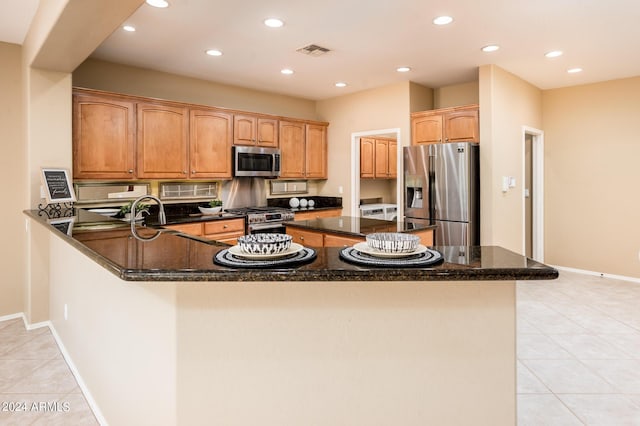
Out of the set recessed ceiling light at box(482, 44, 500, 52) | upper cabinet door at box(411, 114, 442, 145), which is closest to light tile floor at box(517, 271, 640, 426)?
upper cabinet door at box(411, 114, 442, 145)

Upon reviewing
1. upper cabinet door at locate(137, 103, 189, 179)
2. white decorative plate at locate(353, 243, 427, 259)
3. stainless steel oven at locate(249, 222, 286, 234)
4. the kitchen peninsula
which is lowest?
the kitchen peninsula

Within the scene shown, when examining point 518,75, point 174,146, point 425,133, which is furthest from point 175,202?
point 518,75

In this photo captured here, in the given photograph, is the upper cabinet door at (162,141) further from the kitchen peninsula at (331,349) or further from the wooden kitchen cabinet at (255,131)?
the kitchen peninsula at (331,349)

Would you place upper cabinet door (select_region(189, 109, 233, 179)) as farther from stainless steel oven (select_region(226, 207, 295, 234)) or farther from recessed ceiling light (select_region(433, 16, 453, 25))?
recessed ceiling light (select_region(433, 16, 453, 25))

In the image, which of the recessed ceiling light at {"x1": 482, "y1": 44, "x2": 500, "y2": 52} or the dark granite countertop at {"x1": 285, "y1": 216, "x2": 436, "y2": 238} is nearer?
the dark granite countertop at {"x1": 285, "y1": 216, "x2": 436, "y2": 238}

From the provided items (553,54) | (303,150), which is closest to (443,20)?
(553,54)

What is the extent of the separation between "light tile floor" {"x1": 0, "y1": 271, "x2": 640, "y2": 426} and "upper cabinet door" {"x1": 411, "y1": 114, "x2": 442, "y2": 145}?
220cm

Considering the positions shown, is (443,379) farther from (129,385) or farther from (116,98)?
(116,98)

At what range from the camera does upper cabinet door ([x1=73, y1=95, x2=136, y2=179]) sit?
384 centimetres

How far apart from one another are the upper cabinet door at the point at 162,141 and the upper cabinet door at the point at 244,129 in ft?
2.17

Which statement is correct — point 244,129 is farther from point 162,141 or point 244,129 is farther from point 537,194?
point 537,194

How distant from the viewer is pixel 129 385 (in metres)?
1.82

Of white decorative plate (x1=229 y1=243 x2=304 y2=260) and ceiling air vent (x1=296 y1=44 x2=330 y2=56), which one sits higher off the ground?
ceiling air vent (x1=296 y1=44 x2=330 y2=56)

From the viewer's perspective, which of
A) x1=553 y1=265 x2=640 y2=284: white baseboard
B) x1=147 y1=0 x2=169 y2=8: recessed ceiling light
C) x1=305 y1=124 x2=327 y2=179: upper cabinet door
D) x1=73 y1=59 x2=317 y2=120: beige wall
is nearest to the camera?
x1=147 y1=0 x2=169 y2=8: recessed ceiling light
